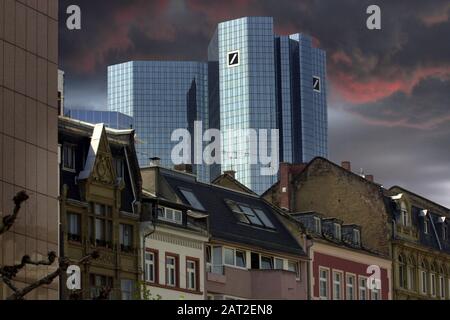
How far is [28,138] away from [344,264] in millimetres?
34444

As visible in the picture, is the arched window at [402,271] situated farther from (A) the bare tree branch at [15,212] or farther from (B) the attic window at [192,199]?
(A) the bare tree branch at [15,212]

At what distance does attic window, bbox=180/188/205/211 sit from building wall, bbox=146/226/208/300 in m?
4.51

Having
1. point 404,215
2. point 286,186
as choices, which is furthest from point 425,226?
point 286,186

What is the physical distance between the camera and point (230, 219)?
109562 mm

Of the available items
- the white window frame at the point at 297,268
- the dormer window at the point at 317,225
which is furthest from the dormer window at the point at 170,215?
the dormer window at the point at 317,225

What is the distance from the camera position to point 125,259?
95.2 meters

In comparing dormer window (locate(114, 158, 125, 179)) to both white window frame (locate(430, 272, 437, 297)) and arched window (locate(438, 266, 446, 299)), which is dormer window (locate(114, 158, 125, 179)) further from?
arched window (locate(438, 266, 446, 299))

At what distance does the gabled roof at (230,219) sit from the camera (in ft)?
349

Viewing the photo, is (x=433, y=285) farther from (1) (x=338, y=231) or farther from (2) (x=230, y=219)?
(2) (x=230, y=219)

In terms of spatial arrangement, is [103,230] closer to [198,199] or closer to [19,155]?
Result: [19,155]

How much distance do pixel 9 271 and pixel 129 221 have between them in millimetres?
40885

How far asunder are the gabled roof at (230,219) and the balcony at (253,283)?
2.02 m

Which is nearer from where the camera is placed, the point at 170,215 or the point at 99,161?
the point at 99,161
